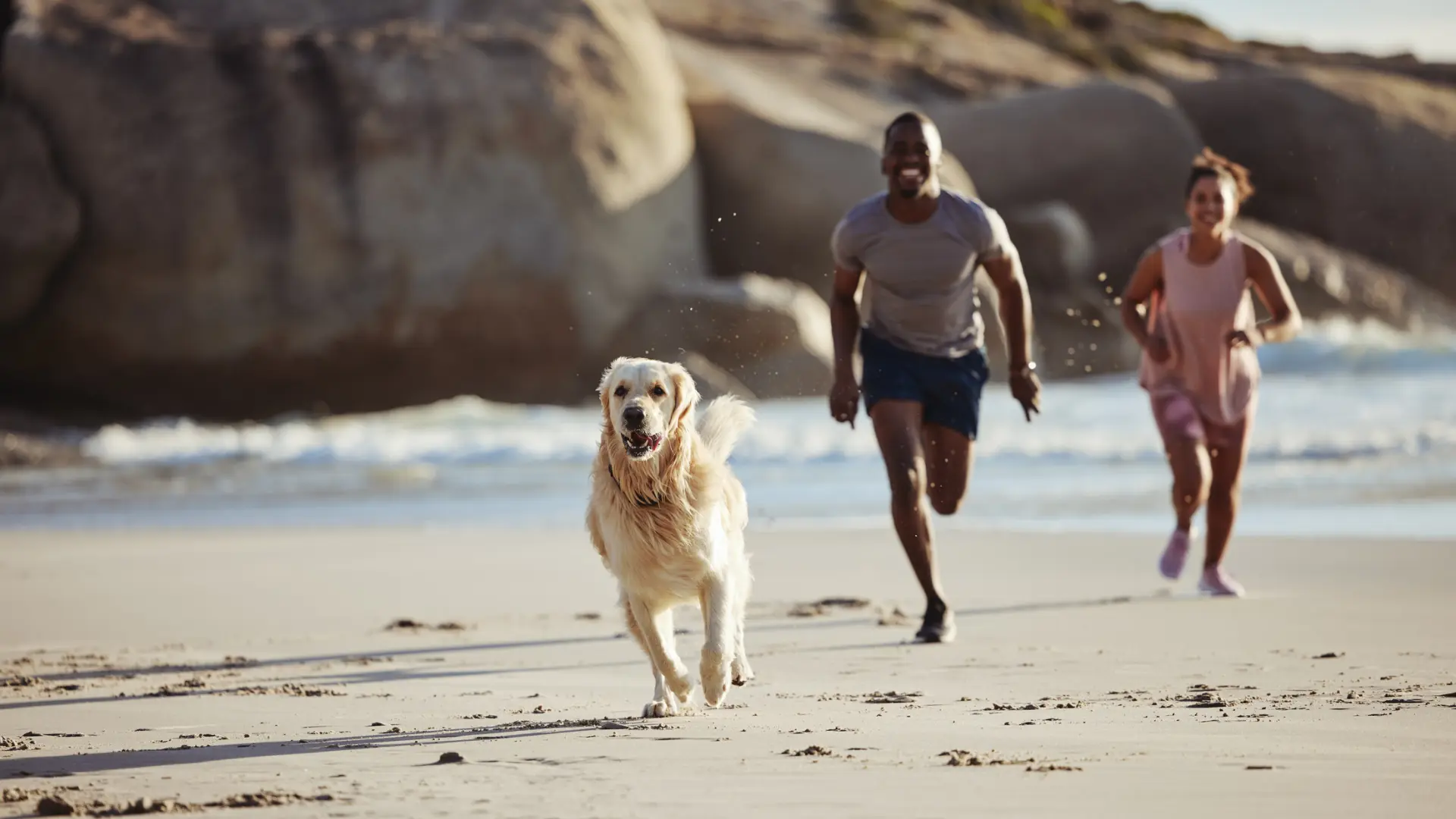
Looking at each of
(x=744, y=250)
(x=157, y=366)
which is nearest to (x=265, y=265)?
(x=157, y=366)

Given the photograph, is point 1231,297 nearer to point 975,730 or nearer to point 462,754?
point 975,730

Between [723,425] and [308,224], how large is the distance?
17.0 m

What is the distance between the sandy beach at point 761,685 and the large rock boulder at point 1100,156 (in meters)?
22.5

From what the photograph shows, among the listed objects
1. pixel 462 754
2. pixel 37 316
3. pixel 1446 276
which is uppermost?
pixel 1446 276

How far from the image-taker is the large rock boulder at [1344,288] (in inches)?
1310

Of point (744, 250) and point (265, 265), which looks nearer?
point (265, 265)

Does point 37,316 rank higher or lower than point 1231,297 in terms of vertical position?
higher

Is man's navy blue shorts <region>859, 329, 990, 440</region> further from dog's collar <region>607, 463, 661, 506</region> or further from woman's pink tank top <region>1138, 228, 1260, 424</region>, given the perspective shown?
dog's collar <region>607, 463, 661, 506</region>

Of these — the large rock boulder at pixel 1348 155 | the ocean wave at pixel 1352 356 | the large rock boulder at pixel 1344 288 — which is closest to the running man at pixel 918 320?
the ocean wave at pixel 1352 356

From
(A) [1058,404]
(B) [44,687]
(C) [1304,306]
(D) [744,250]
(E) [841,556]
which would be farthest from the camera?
(C) [1304,306]

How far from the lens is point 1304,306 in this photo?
109 feet

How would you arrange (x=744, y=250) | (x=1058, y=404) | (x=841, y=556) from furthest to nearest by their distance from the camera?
(x=744, y=250) → (x=1058, y=404) → (x=841, y=556)

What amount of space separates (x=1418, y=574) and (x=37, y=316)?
17.4m

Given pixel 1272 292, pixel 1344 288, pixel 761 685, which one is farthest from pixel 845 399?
pixel 1344 288
